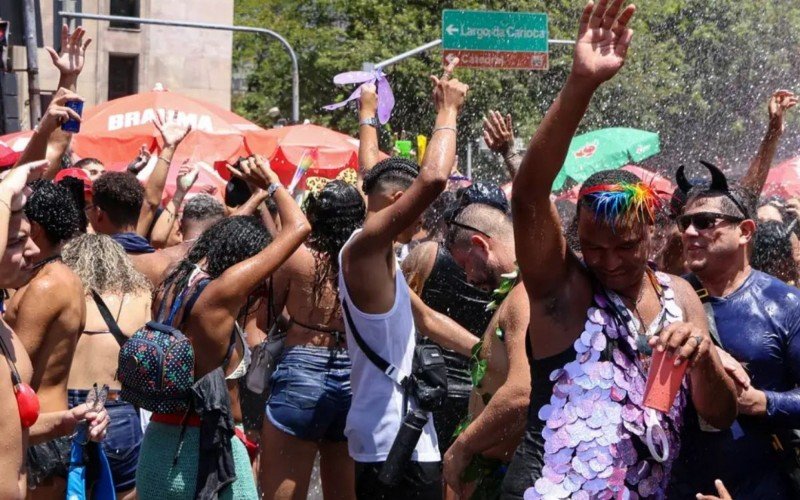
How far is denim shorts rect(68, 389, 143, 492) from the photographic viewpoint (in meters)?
6.04

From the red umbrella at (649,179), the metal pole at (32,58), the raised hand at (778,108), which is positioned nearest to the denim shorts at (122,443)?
the red umbrella at (649,179)

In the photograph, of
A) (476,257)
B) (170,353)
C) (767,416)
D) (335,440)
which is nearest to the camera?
(767,416)

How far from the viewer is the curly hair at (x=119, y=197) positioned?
7.51 meters

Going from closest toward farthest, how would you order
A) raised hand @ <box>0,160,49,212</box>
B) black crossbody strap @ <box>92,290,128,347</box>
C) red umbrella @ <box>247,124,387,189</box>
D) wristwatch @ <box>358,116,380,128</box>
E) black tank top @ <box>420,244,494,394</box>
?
raised hand @ <box>0,160,49,212</box> → black crossbody strap @ <box>92,290,128,347</box> → black tank top @ <box>420,244,494,394</box> → wristwatch @ <box>358,116,380,128</box> → red umbrella @ <box>247,124,387,189</box>

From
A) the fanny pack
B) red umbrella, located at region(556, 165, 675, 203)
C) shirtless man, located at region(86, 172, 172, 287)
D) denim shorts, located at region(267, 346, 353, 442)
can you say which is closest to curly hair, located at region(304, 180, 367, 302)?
denim shorts, located at region(267, 346, 353, 442)

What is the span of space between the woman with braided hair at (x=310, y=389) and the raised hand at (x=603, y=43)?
105 inches

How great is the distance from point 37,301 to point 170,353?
573 mm

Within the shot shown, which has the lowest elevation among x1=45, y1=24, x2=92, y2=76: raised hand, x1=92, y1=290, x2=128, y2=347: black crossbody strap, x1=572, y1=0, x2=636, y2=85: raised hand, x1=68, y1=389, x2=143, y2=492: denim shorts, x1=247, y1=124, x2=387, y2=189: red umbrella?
x1=247, y1=124, x2=387, y2=189: red umbrella

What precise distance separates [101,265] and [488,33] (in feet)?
22.1

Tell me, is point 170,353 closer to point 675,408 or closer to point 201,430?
point 201,430

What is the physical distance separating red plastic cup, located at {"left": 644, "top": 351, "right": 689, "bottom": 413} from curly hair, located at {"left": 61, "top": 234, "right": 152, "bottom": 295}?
11.2ft

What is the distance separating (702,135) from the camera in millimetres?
24359

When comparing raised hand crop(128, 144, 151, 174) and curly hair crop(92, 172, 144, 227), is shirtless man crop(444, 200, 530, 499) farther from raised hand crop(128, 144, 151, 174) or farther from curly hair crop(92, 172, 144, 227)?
raised hand crop(128, 144, 151, 174)

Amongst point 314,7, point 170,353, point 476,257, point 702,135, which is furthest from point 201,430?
point 314,7
